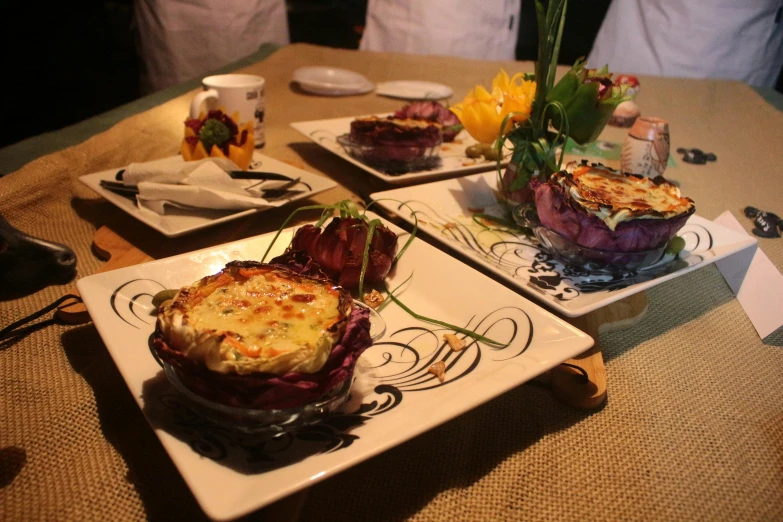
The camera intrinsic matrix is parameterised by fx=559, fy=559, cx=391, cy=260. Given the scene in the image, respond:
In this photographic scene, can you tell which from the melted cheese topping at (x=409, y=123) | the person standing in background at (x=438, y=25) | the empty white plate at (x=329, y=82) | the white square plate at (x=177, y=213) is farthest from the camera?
the person standing in background at (x=438, y=25)

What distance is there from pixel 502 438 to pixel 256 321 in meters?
0.29

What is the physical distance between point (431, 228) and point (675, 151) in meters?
1.00

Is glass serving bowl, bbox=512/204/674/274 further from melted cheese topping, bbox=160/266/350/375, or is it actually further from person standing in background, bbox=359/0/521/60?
person standing in background, bbox=359/0/521/60

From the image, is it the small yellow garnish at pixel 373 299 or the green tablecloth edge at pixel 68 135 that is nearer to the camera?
the small yellow garnish at pixel 373 299

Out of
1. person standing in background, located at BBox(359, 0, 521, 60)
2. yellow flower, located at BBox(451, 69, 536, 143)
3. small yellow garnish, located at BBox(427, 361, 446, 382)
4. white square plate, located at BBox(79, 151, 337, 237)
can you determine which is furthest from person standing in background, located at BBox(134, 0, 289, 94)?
small yellow garnish, located at BBox(427, 361, 446, 382)

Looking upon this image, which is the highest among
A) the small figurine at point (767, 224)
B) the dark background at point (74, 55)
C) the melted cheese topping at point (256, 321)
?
the melted cheese topping at point (256, 321)

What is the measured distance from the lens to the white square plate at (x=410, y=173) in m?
1.18

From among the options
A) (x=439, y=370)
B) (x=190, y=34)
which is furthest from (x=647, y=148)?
(x=190, y=34)

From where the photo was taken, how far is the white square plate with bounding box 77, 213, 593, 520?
1.44ft

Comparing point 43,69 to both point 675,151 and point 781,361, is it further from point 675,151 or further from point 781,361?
point 781,361

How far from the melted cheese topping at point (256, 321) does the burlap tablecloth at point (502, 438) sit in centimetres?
13

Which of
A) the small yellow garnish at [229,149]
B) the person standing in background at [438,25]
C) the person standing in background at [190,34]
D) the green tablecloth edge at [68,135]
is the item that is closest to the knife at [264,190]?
the small yellow garnish at [229,149]

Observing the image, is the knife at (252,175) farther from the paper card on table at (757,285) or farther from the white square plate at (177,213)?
the paper card on table at (757,285)

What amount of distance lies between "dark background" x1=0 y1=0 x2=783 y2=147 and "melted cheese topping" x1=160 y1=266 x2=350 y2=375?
261 cm
